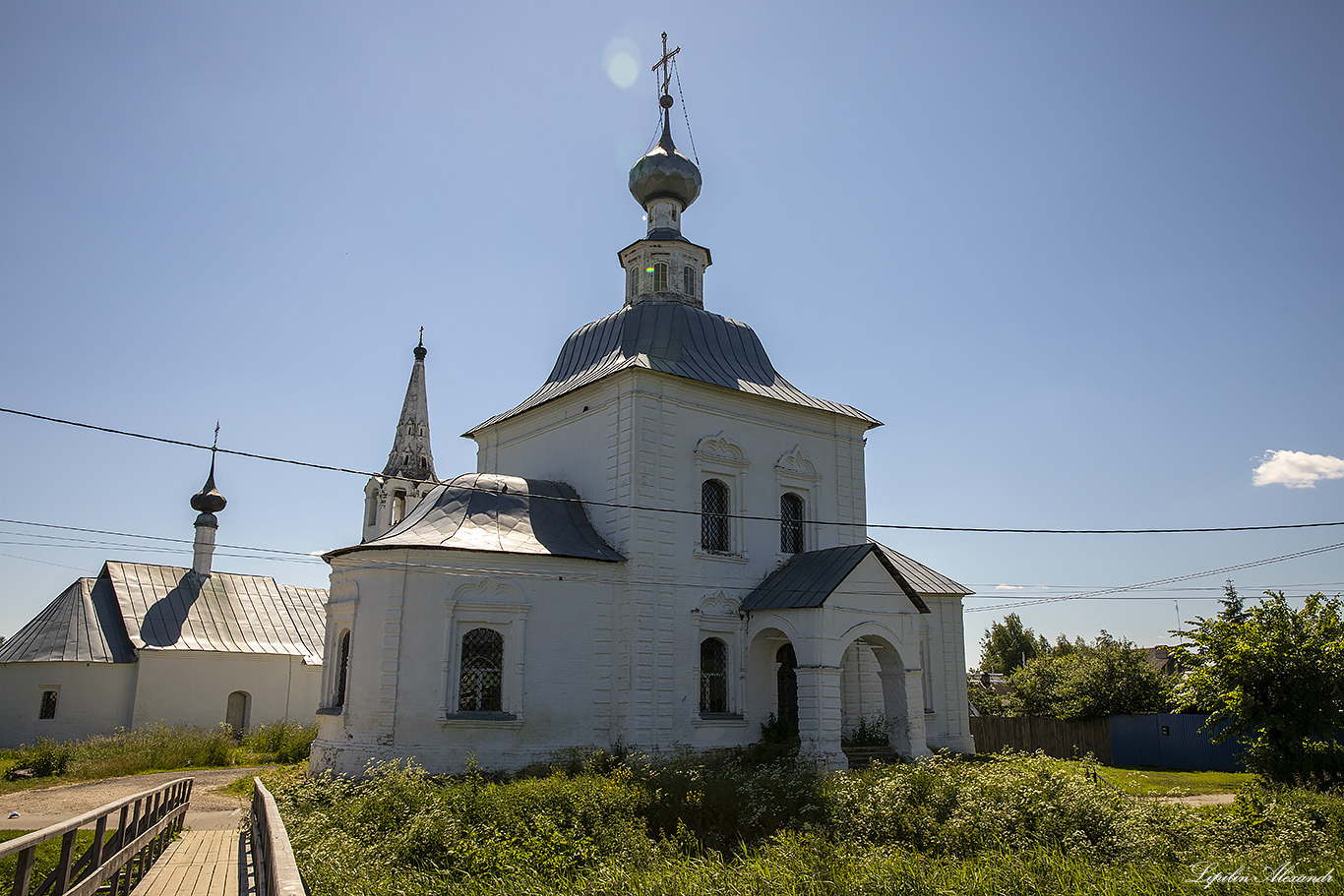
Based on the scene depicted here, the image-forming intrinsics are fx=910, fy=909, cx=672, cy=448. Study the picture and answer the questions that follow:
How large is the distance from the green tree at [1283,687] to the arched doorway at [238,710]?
2679cm

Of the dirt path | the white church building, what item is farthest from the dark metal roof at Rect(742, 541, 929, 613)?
the dirt path

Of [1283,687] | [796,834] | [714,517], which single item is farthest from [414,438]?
[1283,687]

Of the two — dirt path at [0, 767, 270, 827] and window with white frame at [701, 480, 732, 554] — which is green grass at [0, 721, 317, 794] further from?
window with white frame at [701, 480, 732, 554]

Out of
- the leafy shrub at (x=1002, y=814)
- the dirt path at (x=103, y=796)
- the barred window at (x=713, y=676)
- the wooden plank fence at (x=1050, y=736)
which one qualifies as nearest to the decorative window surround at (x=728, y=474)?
the barred window at (x=713, y=676)

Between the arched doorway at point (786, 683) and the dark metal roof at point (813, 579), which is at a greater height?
the dark metal roof at point (813, 579)

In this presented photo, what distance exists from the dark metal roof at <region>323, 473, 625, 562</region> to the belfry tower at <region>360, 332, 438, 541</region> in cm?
692

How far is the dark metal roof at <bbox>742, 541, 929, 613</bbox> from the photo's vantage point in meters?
18.5

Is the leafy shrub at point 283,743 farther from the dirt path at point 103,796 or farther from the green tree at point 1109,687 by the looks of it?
the green tree at point 1109,687

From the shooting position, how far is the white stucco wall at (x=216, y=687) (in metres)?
27.0

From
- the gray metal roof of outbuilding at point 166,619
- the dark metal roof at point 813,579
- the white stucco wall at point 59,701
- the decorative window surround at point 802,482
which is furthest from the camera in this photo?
the gray metal roof of outbuilding at point 166,619

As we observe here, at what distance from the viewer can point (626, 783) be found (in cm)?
1420

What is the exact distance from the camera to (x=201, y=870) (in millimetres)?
9070

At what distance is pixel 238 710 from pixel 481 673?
52.5 ft

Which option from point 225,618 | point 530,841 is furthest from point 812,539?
point 225,618
